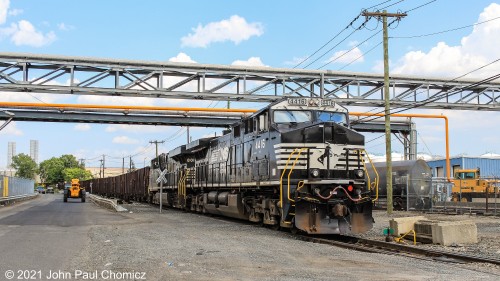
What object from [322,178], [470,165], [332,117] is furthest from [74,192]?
[470,165]

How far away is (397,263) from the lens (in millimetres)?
9508

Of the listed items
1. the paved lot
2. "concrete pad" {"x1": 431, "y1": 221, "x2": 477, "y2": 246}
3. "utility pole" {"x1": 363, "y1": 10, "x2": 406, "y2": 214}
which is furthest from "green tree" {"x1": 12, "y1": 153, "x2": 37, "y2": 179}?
"concrete pad" {"x1": 431, "y1": 221, "x2": 477, "y2": 246}

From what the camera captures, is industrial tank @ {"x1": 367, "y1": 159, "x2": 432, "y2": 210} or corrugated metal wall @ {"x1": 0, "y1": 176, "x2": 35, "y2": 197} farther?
corrugated metal wall @ {"x1": 0, "y1": 176, "x2": 35, "y2": 197}

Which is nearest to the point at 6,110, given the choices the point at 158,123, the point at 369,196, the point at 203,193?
the point at 158,123

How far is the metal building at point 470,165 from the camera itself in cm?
5344

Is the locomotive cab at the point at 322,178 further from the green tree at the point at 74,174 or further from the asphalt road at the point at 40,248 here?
the green tree at the point at 74,174

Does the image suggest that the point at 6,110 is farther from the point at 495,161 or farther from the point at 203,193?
the point at 495,161

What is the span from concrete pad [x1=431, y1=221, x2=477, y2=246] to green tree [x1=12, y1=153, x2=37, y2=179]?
167 metres

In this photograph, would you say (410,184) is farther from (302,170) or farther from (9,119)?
(9,119)

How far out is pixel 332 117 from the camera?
15.4 m

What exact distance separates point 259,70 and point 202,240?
15022mm
